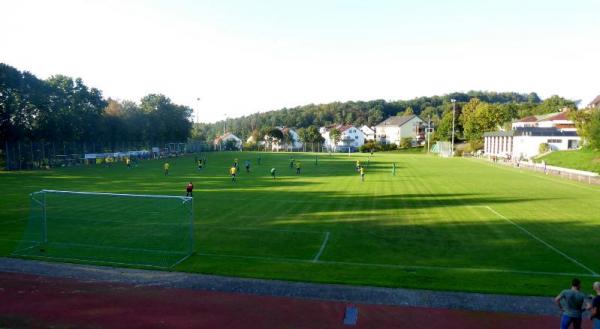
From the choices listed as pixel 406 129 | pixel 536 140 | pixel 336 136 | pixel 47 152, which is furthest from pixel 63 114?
pixel 406 129

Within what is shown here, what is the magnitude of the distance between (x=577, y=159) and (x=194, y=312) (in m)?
65.9

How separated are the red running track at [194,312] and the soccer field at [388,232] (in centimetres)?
184

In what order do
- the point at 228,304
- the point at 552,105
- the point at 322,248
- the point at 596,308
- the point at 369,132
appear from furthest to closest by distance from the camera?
the point at 369,132 < the point at 552,105 < the point at 322,248 < the point at 228,304 < the point at 596,308

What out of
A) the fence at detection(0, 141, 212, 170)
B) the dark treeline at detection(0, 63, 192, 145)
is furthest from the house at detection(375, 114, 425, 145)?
the fence at detection(0, 141, 212, 170)

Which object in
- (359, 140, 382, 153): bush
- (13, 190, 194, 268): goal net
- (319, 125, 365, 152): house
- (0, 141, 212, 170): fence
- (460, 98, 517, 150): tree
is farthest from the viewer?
(319, 125, 365, 152): house

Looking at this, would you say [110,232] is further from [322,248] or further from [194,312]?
[194,312]

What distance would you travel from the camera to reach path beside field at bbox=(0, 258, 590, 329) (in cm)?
1051

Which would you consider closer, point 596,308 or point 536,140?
point 596,308

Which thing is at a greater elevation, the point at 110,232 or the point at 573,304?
the point at 573,304

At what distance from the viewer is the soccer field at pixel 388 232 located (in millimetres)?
14109

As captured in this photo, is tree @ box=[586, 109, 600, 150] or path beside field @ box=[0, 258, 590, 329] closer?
path beside field @ box=[0, 258, 590, 329]

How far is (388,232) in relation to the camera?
19.7 meters

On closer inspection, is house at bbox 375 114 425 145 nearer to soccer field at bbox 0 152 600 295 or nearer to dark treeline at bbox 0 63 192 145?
dark treeline at bbox 0 63 192 145

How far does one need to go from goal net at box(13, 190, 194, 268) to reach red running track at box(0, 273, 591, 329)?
9.02ft
